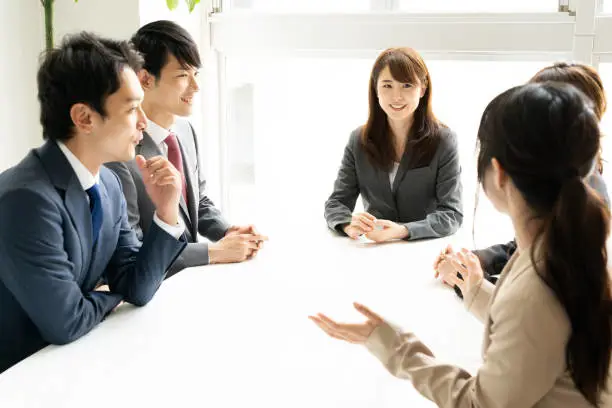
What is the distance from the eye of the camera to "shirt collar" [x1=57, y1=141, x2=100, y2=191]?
1623 mm

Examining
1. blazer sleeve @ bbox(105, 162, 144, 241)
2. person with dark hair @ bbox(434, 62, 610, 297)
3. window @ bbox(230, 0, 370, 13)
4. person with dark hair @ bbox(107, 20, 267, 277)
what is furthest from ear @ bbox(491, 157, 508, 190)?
window @ bbox(230, 0, 370, 13)

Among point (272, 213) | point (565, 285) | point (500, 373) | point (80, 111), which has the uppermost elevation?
point (80, 111)

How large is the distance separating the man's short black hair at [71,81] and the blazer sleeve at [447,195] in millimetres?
1163

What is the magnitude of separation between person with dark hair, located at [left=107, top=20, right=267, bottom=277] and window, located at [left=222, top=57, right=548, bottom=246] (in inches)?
41.6

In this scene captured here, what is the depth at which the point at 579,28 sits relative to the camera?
2.88 meters

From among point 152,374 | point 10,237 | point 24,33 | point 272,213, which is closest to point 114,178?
point 10,237

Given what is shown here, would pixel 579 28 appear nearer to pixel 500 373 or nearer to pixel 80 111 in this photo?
pixel 80 111

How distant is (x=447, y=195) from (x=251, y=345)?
1272mm

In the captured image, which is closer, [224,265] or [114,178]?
[114,178]

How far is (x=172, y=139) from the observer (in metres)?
2.47

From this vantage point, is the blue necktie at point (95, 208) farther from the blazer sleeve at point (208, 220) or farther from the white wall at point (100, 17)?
the white wall at point (100, 17)

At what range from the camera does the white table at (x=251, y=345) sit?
1.30 m

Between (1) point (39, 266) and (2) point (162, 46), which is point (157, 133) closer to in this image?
(2) point (162, 46)

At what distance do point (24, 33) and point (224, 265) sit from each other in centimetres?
165
